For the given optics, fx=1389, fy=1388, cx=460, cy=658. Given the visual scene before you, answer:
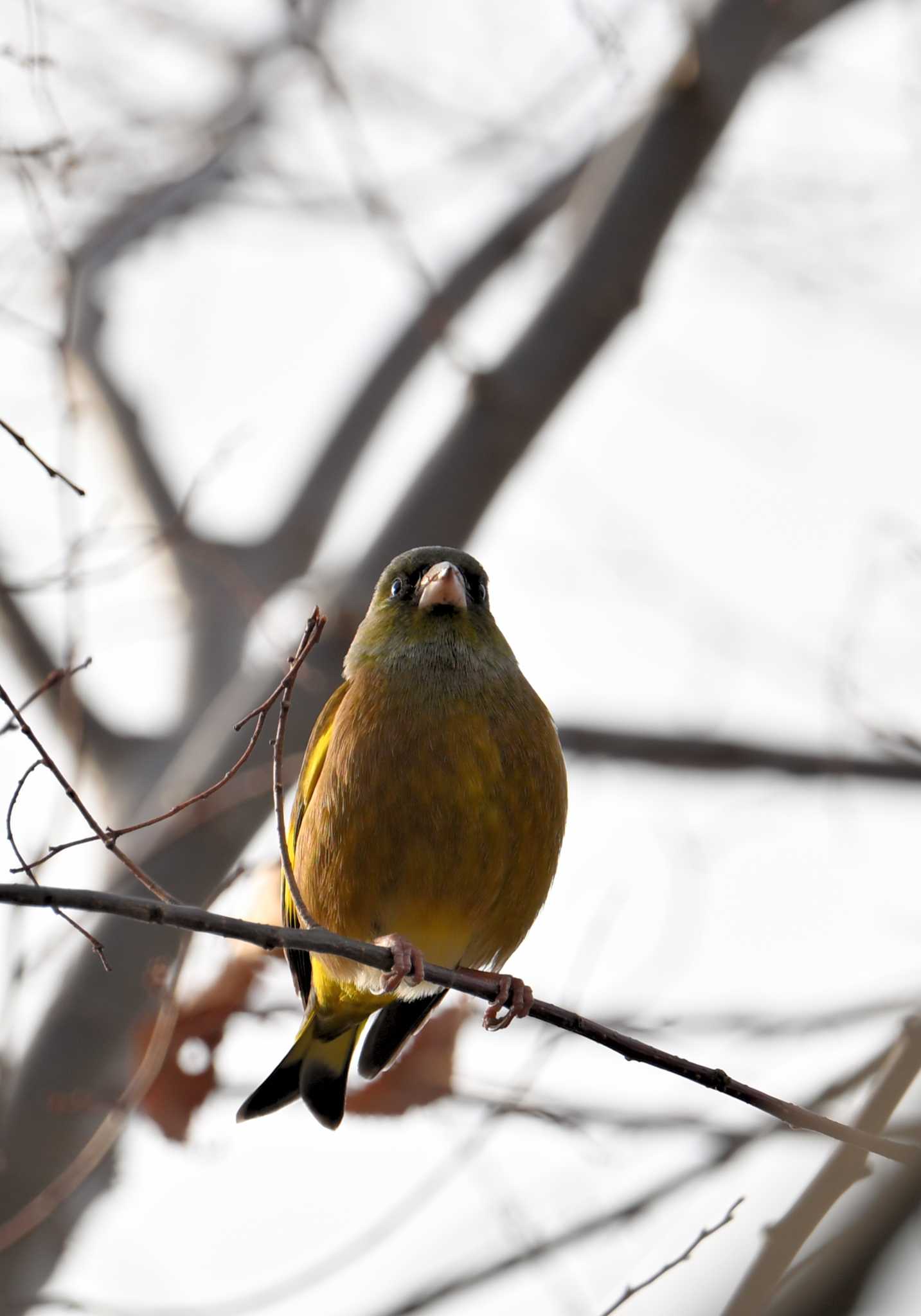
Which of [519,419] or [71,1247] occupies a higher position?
[519,419]

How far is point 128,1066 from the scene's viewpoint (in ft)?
18.2

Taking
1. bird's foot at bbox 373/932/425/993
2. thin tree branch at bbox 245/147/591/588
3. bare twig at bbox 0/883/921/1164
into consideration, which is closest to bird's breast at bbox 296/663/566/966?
bird's foot at bbox 373/932/425/993

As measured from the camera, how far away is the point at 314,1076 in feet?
14.3

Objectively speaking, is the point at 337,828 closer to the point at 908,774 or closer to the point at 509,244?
the point at 908,774

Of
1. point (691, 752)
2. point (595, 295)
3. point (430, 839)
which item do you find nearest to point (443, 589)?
point (430, 839)

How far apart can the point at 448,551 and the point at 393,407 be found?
9.40 ft

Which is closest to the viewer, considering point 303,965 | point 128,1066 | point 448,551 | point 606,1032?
point 606,1032

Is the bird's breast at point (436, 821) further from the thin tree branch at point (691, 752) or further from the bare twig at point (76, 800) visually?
the thin tree branch at point (691, 752)

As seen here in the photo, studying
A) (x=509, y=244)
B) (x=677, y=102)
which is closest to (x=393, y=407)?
(x=509, y=244)

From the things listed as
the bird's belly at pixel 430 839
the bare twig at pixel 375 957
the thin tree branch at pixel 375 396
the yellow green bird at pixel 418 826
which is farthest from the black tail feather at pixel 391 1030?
the thin tree branch at pixel 375 396

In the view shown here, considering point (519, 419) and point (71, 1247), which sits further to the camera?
point (519, 419)

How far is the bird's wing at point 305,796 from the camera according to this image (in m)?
4.17

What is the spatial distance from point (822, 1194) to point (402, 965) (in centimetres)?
140

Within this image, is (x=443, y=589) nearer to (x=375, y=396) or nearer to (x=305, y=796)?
(x=305, y=796)
